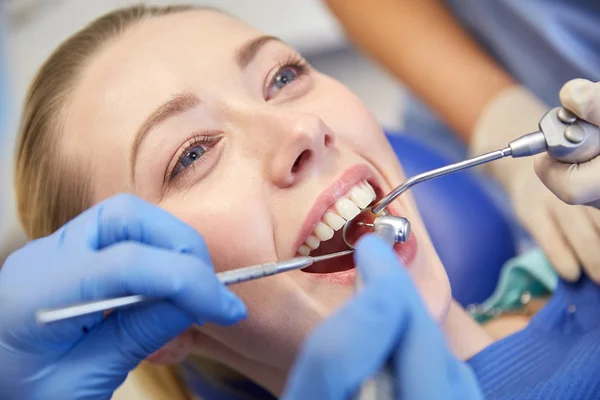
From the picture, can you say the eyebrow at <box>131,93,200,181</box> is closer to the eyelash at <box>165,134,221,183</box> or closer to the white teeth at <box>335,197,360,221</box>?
the eyelash at <box>165,134,221,183</box>

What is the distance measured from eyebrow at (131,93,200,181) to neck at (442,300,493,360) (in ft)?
1.94

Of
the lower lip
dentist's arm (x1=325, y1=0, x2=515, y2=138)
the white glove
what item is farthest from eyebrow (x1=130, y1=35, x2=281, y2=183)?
dentist's arm (x1=325, y1=0, x2=515, y2=138)

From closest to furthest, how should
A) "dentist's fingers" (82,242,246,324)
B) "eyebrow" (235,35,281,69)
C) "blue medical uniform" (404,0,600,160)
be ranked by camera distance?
"dentist's fingers" (82,242,246,324), "eyebrow" (235,35,281,69), "blue medical uniform" (404,0,600,160)

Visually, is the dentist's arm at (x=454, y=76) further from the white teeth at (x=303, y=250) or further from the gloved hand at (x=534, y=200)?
the white teeth at (x=303, y=250)

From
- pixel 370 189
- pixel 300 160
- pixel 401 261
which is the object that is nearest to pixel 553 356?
pixel 401 261

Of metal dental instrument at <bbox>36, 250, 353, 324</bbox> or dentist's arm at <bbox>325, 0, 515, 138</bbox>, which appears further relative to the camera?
dentist's arm at <bbox>325, 0, 515, 138</bbox>

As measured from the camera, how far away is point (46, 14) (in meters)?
2.37

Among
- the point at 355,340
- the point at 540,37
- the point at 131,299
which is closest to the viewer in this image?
the point at 355,340

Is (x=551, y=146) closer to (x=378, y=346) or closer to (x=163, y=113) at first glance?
(x=378, y=346)

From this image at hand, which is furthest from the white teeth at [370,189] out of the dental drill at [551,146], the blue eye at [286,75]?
the blue eye at [286,75]

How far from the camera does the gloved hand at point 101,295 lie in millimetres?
806

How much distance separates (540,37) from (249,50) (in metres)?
0.81

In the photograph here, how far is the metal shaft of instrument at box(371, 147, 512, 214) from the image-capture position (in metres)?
0.88

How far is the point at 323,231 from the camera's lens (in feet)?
3.11
